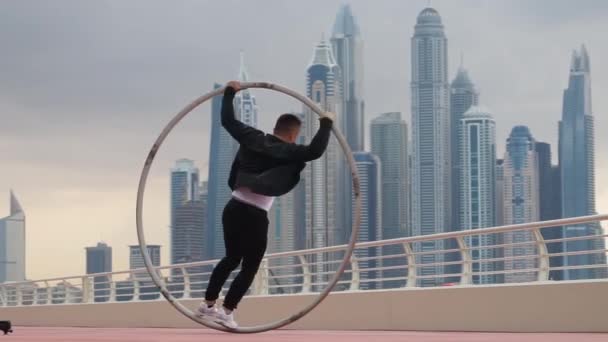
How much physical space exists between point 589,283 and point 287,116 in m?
4.70

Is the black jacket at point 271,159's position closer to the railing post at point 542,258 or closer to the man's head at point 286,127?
the man's head at point 286,127

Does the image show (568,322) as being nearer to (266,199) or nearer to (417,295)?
(417,295)

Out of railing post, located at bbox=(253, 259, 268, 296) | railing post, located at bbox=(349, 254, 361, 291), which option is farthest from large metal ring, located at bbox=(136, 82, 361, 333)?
railing post, located at bbox=(253, 259, 268, 296)

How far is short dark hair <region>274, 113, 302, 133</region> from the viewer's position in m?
12.9

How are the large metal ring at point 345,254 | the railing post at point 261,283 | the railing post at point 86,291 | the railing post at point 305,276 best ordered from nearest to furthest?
the large metal ring at point 345,254 → the railing post at point 305,276 → the railing post at point 261,283 → the railing post at point 86,291

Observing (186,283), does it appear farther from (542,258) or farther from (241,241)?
(241,241)

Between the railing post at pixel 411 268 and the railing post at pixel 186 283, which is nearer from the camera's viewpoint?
the railing post at pixel 411 268

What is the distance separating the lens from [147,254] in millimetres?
14125

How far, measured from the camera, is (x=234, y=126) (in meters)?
13.1

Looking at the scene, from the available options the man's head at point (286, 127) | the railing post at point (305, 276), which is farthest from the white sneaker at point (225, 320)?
the railing post at point (305, 276)

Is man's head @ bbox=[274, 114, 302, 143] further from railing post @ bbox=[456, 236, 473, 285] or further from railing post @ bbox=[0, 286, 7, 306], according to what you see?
railing post @ bbox=[0, 286, 7, 306]

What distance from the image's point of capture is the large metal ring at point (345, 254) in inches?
523

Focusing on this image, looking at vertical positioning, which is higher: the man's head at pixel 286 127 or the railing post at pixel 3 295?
the man's head at pixel 286 127

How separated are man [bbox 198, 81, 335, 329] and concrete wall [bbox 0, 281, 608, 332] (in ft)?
14.3
